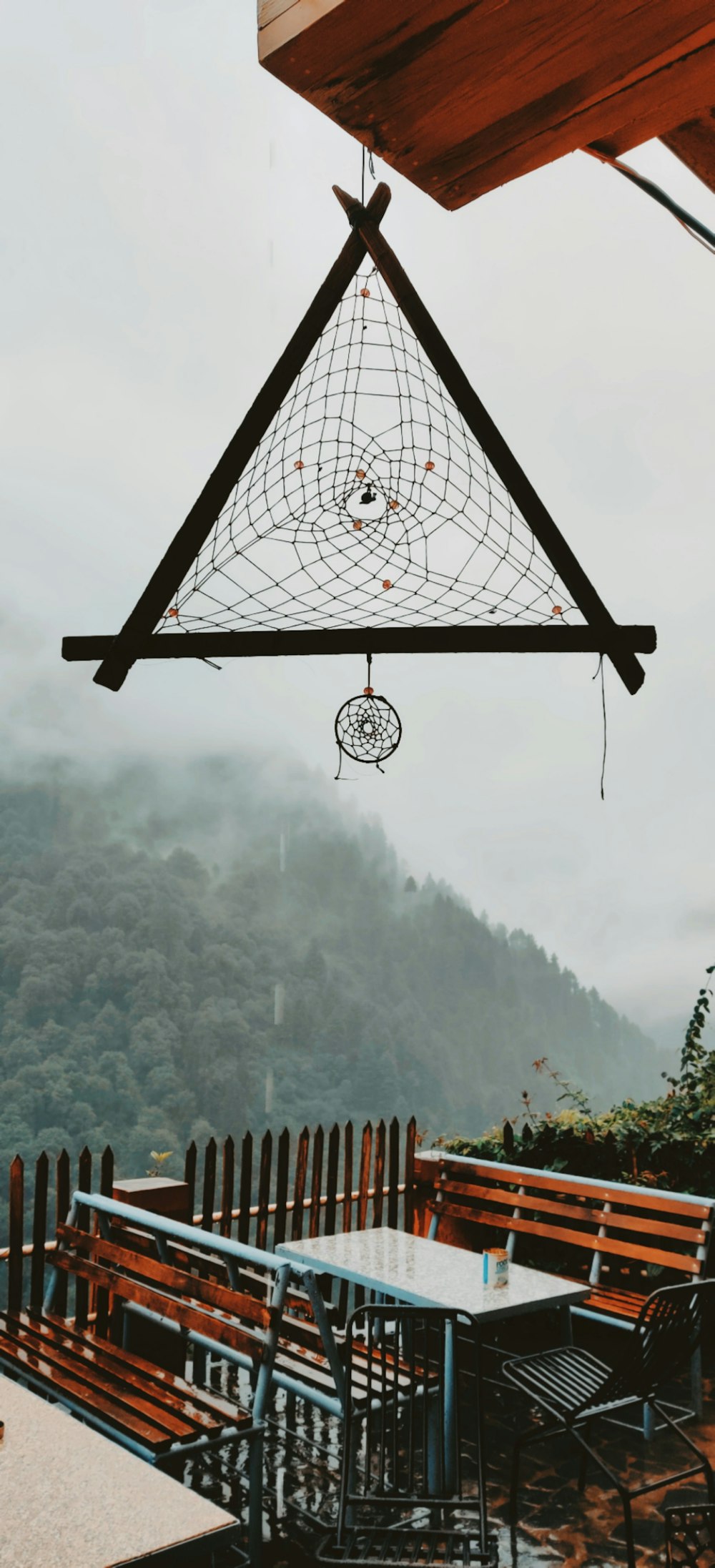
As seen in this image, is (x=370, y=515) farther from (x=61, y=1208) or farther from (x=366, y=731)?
(x=61, y=1208)

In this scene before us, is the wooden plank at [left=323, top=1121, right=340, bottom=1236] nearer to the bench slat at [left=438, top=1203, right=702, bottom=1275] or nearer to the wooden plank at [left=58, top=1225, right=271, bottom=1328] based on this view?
the bench slat at [left=438, top=1203, right=702, bottom=1275]

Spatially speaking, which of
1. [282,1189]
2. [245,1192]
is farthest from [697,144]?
[282,1189]

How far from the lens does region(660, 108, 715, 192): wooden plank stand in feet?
5.49

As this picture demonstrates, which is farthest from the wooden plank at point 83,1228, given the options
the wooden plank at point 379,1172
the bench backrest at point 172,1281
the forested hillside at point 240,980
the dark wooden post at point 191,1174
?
the forested hillside at point 240,980

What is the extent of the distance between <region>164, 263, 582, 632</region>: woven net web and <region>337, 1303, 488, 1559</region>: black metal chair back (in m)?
1.97

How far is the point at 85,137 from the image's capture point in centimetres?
4247

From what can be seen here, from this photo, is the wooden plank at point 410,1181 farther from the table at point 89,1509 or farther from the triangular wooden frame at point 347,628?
the table at point 89,1509

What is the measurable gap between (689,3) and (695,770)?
2074 inches

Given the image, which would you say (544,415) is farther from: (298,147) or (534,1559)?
(534,1559)

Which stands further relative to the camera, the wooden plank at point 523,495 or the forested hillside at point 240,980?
the forested hillside at point 240,980

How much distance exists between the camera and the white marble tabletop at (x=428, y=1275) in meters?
3.39

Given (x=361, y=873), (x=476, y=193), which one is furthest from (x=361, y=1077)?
(x=476, y=193)

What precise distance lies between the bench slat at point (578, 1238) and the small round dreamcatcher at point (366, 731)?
240 centimetres

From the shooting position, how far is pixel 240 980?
4416 centimetres
